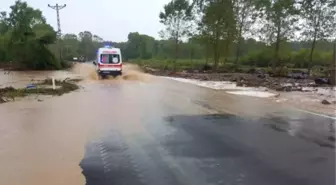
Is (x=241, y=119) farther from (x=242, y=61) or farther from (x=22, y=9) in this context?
(x=22, y=9)

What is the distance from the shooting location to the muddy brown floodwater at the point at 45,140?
6207 mm

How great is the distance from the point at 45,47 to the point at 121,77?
2614 centimetres

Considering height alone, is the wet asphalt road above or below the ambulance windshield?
below

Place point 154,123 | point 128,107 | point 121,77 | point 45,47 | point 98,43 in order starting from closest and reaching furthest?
point 154,123 → point 128,107 → point 121,77 → point 45,47 → point 98,43

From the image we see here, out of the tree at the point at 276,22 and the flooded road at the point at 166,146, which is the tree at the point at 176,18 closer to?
the tree at the point at 276,22

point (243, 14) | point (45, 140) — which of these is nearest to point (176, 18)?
point (243, 14)

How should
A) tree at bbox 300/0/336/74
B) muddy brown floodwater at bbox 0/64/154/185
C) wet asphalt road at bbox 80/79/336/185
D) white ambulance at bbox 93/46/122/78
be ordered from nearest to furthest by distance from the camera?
wet asphalt road at bbox 80/79/336/185 → muddy brown floodwater at bbox 0/64/154/185 → white ambulance at bbox 93/46/122/78 → tree at bbox 300/0/336/74

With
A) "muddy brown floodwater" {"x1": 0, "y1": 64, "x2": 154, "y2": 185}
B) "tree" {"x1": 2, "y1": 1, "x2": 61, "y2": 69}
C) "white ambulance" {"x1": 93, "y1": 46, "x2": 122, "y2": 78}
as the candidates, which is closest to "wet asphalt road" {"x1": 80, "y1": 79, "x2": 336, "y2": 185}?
"muddy brown floodwater" {"x1": 0, "y1": 64, "x2": 154, "y2": 185}

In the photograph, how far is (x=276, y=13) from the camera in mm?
42250

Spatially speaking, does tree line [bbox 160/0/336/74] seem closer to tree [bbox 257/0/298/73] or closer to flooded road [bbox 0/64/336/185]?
tree [bbox 257/0/298/73]

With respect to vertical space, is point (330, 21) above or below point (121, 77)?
above

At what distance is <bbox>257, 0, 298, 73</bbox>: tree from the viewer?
41.9 meters

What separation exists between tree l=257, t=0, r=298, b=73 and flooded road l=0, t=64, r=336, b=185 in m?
31.0

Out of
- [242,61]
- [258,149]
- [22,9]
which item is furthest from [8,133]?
[22,9]
